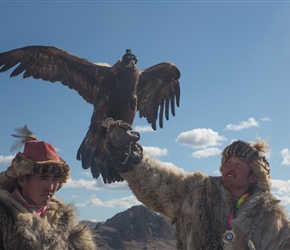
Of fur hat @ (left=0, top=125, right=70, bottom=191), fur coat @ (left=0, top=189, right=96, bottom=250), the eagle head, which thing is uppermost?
the eagle head

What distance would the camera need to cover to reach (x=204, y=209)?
3.12 metres

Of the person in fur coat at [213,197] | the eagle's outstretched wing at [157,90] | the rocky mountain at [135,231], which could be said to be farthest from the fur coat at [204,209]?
the rocky mountain at [135,231]

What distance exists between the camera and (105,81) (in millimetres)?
5609

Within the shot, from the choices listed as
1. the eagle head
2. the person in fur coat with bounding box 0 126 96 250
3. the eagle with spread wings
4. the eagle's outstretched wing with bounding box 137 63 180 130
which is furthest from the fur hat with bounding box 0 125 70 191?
the eagle's outstretched wing with bounding box 137 63 180 130

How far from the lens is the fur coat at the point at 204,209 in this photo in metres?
3.03

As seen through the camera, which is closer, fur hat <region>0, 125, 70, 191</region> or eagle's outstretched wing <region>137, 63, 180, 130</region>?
fur hat <region>0, 125, 70, 191</region>

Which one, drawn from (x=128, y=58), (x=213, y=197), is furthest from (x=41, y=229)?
(x=128, y=58)

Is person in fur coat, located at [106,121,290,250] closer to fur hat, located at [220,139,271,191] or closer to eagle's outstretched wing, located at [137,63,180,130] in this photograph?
fur hat, located at [220,139,271,191]

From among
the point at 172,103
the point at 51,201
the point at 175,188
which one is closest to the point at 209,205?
the point at 175,188

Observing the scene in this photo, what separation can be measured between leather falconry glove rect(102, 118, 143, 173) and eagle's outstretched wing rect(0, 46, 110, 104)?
331cm

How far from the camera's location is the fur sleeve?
10.3ft

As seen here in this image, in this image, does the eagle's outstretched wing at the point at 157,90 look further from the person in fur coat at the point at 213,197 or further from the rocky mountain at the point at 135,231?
the rocky mountain at the point at 135,231

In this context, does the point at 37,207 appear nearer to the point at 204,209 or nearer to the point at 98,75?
the point at 204,209

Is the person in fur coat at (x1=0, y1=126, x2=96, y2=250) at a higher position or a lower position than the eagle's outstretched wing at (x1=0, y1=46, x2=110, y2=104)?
lower
